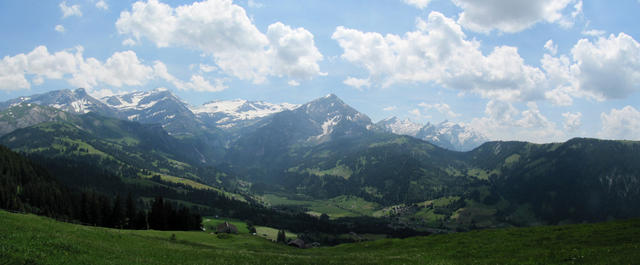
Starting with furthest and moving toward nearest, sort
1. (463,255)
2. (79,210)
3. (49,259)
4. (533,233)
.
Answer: (79,210), (533,233), (463,255), (49,259)

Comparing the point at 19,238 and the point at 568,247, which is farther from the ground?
the point at 19,238

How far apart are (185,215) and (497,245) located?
101 meters

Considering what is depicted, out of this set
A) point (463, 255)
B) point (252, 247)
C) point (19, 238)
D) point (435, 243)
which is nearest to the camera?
point (19, 238)

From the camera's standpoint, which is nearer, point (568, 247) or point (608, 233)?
point (568, 247)

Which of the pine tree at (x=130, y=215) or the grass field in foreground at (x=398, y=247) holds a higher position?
the grass field in foreground at (x=398, y=247)

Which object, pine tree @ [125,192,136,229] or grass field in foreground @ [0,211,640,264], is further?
pine tree @ [125,192,136,229]

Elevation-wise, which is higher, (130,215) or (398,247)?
(398,247)

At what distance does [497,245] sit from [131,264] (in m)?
44.8

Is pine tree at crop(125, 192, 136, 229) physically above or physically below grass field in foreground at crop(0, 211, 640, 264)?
below

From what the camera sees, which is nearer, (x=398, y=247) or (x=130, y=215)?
(x=398, y=247)

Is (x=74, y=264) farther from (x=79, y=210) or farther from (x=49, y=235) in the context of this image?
(x=79, y=210)

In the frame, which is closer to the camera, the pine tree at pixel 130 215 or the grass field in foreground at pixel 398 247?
the grass field in foreground at pixel 398 247

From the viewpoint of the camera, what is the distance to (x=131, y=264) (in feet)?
96.0

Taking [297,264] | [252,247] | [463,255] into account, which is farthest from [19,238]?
[463,255]
